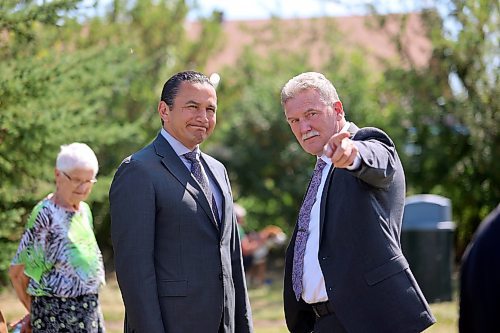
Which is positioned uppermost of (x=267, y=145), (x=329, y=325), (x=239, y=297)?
(x=267, y=145)

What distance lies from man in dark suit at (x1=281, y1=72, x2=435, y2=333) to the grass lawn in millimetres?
5357

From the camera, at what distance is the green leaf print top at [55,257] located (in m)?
5.30

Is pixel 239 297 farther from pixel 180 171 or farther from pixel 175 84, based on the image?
pixel 175 84

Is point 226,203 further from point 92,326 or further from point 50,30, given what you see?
point 50,30

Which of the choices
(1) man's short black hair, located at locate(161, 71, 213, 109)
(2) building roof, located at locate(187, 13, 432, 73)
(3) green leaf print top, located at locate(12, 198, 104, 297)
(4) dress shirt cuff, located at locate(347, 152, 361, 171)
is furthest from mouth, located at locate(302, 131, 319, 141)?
(2) building roof, located at locate(187, 13, 432, 73)

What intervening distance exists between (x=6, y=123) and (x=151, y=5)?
10430 millimetres

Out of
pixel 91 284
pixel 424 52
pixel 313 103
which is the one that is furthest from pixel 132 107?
pixel 313 103

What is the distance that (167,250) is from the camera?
15.2 ft

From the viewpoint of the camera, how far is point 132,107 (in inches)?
601

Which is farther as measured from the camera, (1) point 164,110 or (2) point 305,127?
(1) point 164,110

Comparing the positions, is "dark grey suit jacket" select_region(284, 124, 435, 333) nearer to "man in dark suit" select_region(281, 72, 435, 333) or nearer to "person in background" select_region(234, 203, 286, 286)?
"man in dark suit" select_region(281, 72, 435, 333)

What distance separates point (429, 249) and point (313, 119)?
304 inches

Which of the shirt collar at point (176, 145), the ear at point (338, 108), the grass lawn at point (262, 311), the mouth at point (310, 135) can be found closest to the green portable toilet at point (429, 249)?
the grass lawn at point (262, 311)

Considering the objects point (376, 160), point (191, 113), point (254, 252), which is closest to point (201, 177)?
point (191, 113)
